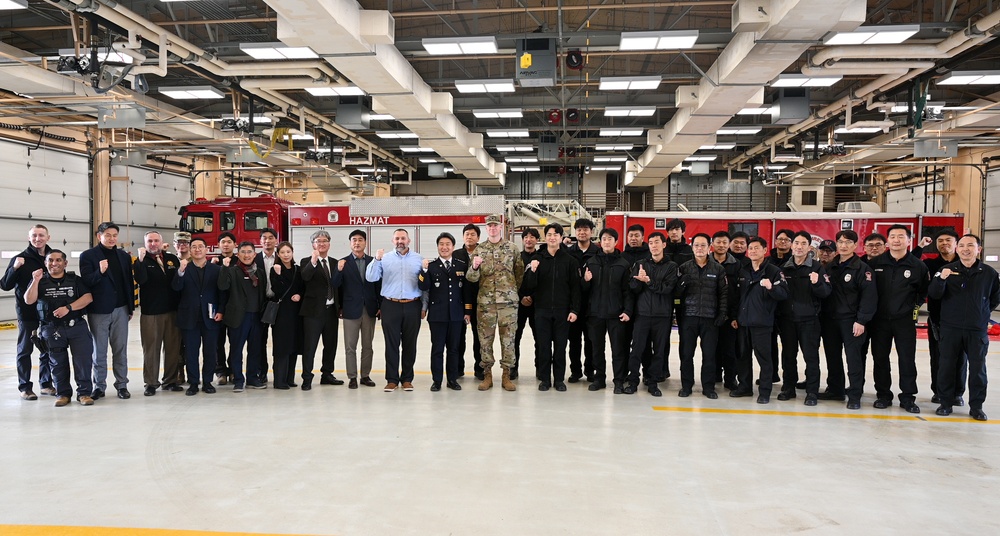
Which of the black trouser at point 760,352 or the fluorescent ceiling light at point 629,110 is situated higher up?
the fluorescent ceiling light at point 629,110

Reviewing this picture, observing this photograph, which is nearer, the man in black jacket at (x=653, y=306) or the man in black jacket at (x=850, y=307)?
the man in black jacket at (x=850, y=307)

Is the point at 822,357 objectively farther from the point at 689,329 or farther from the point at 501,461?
the point at 501,461

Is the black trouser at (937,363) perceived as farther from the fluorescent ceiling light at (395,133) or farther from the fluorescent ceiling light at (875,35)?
the fluorescent ceiling light at (395,133)

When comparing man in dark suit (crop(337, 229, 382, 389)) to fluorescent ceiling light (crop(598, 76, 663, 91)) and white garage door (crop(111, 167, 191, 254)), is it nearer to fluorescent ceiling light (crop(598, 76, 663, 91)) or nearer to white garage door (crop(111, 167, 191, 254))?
fluorescent ceiling light (crop(598, 76, 663, 91))

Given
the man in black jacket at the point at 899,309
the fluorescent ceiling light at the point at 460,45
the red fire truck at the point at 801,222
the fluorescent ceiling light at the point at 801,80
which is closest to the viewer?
the man in black jacket at the point at 899,309

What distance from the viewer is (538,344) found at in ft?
24.6

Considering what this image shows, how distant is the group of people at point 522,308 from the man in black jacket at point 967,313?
2 cm

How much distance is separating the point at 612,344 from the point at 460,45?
18.8 feet

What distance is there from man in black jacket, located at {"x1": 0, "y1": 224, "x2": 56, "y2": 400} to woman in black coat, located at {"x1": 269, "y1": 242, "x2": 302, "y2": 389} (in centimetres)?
242

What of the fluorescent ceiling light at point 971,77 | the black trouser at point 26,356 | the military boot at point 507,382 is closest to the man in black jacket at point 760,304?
the military boot at point 507,382

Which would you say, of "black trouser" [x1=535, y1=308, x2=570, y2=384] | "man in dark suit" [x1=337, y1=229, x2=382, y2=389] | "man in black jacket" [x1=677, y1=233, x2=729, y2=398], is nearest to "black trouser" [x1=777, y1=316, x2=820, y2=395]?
"man in black jacket" [x1=677, y1=233, x2=729, y2=398]

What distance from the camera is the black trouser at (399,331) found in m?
7.18

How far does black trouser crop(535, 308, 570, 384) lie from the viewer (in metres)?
7.25

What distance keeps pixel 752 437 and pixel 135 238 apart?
1968 centimetres
